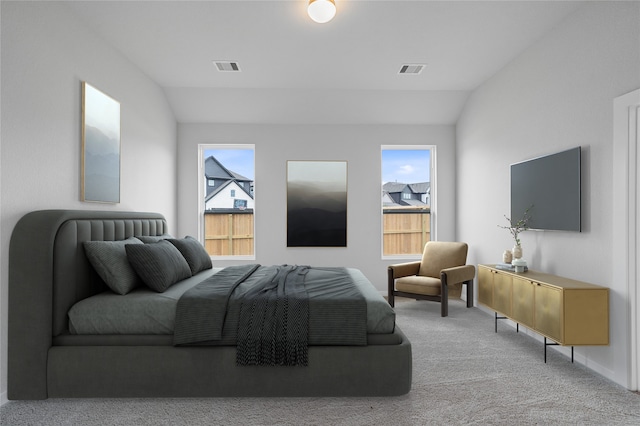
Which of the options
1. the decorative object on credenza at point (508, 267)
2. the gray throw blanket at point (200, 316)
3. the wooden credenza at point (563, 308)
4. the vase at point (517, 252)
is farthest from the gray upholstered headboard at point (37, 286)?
the vase at point (517, 252)

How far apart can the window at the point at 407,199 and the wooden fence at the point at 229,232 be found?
2159mm

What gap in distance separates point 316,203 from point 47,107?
3771 mm

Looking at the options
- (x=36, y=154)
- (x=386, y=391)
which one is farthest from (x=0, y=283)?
(x=386, y=391)

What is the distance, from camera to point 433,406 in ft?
8.17

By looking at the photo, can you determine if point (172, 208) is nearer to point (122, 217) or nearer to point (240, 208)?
point (240, 208)

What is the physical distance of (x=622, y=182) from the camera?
2.83 metres

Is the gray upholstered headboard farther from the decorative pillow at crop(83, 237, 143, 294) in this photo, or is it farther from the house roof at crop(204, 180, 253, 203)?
the house roof at crop(204, 180, 253, 203)

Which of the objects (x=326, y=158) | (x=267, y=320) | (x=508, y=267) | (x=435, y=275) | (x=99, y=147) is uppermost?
(x=326, y=158)

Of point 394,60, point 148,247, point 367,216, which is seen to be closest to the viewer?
point 148,247

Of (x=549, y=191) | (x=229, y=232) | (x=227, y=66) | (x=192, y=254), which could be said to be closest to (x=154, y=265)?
(x=192, y=254)

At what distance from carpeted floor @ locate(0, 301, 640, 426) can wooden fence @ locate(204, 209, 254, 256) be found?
3.59 m

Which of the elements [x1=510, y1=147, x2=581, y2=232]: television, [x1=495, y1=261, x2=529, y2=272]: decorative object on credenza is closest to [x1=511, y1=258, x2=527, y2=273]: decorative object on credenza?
[x1=495, y1=261, x2=529, y2=272]: decorative object on credenza

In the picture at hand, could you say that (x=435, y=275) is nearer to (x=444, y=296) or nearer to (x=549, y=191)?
(x=444, y=296)

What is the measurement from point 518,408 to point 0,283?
→ 3.41 m
